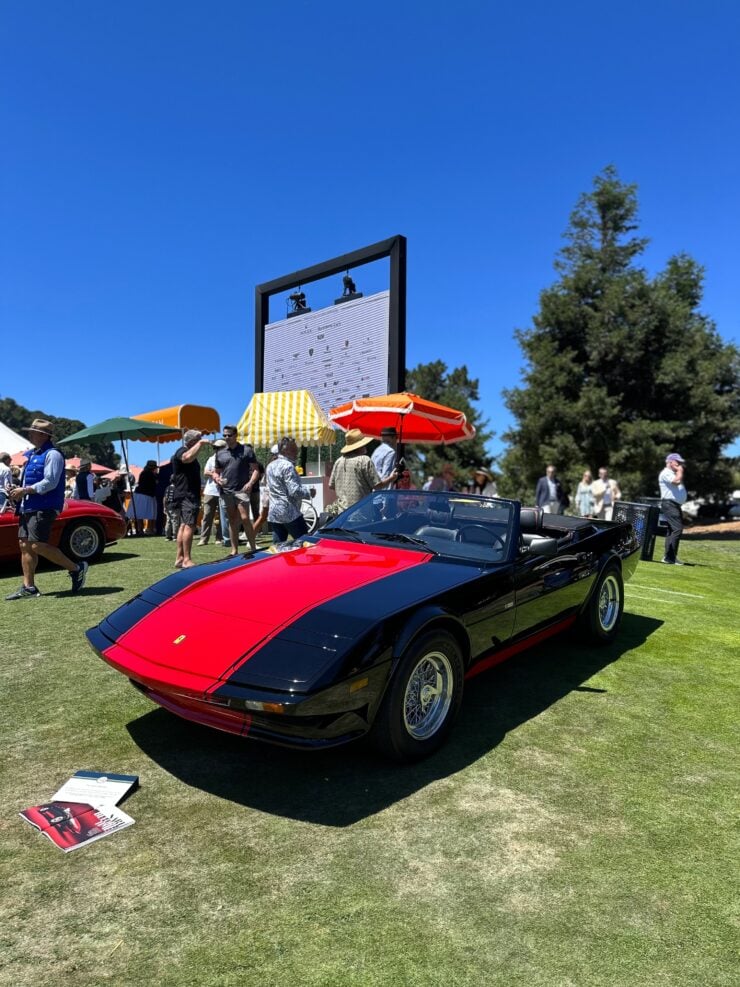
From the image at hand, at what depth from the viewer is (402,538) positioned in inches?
Answer: 158

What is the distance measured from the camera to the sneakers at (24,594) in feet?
20.8

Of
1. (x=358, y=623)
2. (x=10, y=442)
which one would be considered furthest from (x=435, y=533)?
(x=10, y=442)

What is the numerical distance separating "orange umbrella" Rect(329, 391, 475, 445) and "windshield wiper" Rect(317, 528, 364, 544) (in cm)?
497

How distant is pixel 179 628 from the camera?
2.97m

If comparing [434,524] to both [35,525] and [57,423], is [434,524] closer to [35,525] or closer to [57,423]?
[35,525]

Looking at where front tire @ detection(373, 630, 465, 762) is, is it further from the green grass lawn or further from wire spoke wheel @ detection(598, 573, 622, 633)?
wire spoke wheel @ detection(598, 573, 622, 633)

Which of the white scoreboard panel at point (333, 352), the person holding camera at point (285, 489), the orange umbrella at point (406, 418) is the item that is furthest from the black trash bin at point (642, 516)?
the person holding camera at point (285, 489)

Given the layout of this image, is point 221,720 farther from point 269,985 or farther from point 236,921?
point 269,985

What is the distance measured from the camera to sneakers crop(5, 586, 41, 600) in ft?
20.8

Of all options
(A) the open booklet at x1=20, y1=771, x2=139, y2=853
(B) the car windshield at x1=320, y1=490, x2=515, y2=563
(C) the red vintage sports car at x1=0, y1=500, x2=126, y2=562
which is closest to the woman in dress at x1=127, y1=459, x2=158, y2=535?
(C) the red vintage sports car at x1=0, y1=500, x2=126, y2=562

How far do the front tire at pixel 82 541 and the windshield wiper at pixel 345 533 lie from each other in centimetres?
540

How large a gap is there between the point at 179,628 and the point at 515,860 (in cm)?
170

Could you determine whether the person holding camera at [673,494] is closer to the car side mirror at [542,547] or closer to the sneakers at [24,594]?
the car side mirror at [542,547]

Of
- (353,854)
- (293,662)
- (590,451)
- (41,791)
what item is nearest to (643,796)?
(353,854)
